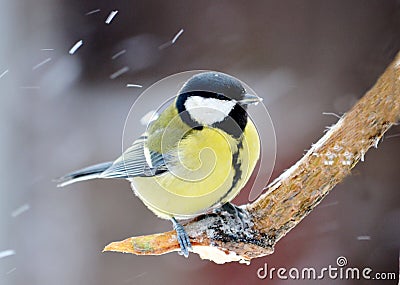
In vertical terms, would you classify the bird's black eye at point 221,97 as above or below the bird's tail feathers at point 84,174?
above

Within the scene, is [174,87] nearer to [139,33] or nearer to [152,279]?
[139,33]

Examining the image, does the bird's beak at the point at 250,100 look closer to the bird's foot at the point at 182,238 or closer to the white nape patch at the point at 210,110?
the white nape patch at the point at 210,110

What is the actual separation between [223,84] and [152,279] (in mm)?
357

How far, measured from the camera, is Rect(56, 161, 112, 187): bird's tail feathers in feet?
3.29

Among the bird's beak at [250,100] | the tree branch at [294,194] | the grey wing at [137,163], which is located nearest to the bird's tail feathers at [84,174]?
the grey wing at [137,163]

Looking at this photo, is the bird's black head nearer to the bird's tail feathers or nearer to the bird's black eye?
the bird's black eye

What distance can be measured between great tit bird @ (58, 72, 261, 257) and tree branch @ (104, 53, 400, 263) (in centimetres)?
4

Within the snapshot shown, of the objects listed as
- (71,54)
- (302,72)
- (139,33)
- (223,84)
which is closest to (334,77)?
(302,72)

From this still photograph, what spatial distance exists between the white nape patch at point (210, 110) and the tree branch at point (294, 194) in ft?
0.49

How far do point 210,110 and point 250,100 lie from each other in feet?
0.25

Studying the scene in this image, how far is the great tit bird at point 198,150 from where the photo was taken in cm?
92

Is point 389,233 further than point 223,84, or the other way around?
point 389,233

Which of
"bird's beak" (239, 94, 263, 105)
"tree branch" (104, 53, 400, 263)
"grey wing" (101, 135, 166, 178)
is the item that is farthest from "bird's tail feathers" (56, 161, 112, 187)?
"bird's beak" (239, 94, 263, 105)

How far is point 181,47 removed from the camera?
3.36 feet
